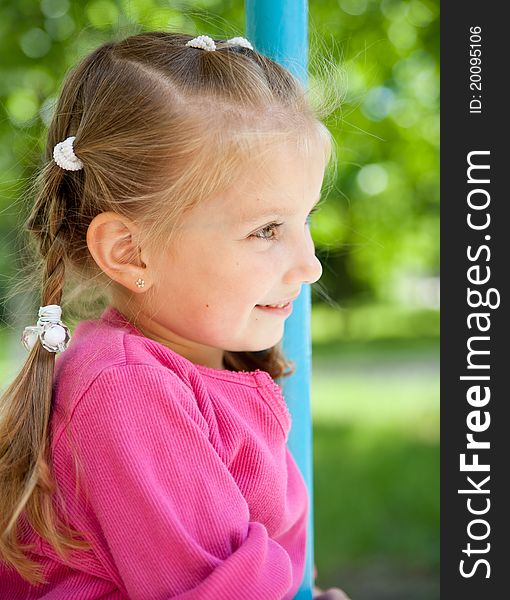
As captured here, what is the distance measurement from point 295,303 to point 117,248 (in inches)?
13.7

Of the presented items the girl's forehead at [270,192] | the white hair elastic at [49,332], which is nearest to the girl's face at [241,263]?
the girl's forehead at [270,192]

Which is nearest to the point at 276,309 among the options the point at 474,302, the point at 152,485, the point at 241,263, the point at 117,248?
the point at 241,263

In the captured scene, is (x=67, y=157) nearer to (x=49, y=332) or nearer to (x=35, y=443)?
(x=49, y=332)

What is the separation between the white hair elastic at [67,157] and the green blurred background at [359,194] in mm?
181

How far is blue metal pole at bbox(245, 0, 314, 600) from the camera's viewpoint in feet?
4.87

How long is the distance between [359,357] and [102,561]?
282 inches

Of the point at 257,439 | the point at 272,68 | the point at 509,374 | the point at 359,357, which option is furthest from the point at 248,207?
the point at 359,357

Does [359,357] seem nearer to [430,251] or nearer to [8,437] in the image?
[430,251]

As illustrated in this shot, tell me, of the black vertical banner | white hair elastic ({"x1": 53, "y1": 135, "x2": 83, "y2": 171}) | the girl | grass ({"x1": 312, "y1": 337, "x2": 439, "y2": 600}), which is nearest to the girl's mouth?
the girl

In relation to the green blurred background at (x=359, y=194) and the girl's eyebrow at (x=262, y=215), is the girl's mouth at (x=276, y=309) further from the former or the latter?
the green blurred background at (x=359, y=194)

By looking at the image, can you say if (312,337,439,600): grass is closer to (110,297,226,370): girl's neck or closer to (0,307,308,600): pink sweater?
(110,297,226,370): girl's neck

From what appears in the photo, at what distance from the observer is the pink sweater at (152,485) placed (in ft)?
3.69

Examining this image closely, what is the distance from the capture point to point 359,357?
828 centimetres

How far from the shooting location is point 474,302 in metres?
1.91
